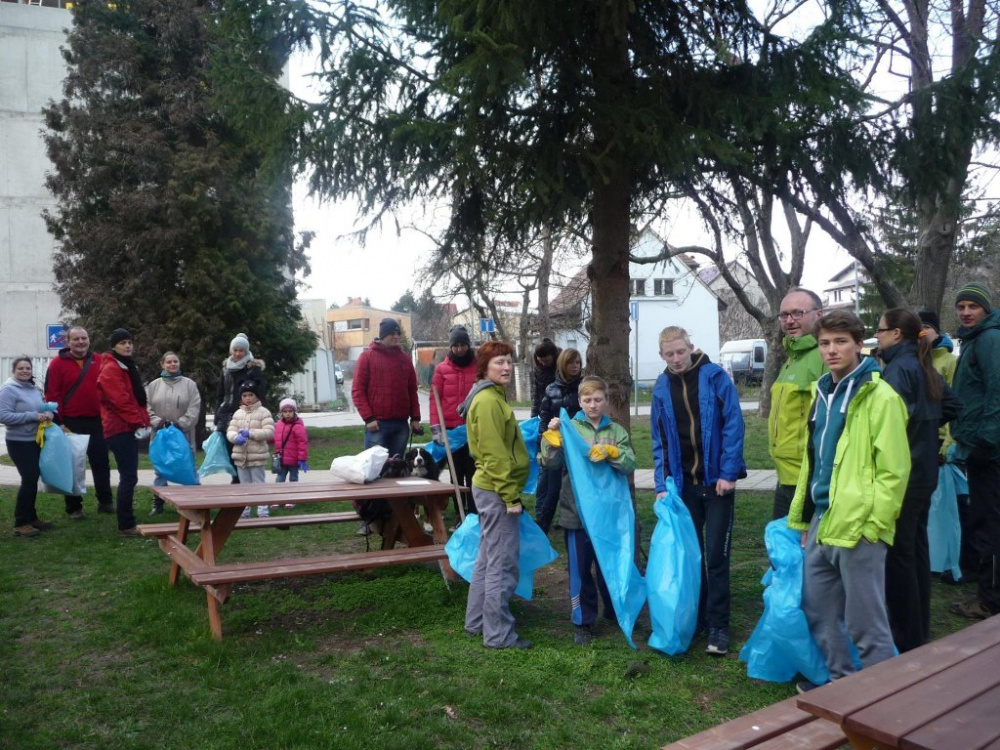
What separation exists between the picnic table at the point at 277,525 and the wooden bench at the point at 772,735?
9.25 feet

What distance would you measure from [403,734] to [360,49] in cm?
514

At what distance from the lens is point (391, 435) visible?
8.19m

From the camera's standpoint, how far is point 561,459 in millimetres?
6375

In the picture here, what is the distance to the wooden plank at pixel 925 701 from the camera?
225 centimetres

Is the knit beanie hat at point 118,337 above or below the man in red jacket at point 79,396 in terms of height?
above

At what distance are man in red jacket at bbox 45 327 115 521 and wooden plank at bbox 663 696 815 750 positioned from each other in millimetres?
7489

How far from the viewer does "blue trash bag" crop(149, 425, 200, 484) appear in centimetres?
830

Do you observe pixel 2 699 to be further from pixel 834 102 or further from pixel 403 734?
pixel 834 102

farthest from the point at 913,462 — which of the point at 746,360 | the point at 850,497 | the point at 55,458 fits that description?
the point at 746,360

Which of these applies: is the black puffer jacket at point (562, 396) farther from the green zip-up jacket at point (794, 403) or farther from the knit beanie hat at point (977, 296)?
the knit beanie hat at point (977, 296)

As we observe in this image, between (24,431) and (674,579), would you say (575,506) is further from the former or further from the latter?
(24,431)

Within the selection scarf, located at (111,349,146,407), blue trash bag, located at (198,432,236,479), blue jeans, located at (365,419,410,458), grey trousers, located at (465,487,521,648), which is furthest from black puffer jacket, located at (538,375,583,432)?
scarf, located at (111,349,146,407)

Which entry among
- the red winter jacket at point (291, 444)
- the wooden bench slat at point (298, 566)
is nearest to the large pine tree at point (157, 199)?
the red winter jacket at point (291, 444)

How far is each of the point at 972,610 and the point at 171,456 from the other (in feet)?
A: 22.8
